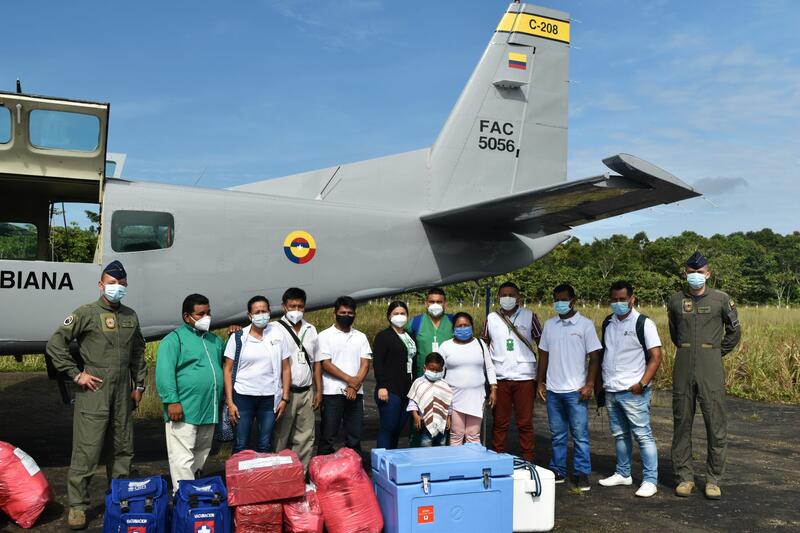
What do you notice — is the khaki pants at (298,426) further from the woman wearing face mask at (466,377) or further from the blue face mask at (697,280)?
the blue face mask at (697,280)

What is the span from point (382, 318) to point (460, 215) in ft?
45.5

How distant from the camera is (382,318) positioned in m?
21.4

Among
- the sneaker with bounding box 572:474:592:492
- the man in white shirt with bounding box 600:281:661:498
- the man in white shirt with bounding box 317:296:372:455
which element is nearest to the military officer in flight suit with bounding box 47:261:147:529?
the man in white shirt with bounding box 317:296:372:455

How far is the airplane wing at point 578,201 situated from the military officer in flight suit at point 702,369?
849 millimetres

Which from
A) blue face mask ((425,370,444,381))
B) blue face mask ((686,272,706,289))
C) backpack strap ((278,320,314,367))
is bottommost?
blue face mask ((425,370,444,381))

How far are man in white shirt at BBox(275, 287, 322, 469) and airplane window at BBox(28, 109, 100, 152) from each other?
9.18 feet

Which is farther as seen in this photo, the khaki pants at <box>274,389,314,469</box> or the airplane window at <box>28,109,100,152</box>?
the airplane window at <box>28,109,100,152</box>

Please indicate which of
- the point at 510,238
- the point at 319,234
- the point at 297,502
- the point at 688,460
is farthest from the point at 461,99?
the point at 297,502

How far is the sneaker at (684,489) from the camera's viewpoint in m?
6.10

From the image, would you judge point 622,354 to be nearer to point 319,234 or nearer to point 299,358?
point 299,358

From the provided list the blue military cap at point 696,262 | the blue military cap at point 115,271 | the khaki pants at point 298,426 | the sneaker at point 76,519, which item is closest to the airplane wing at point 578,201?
the blue military cap at point 696,262

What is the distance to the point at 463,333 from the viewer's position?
6172 millimetres

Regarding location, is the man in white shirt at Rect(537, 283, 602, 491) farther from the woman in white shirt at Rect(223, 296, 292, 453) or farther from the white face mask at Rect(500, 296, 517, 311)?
the woman in white shirt at Rect(223, 296, 292, 453)

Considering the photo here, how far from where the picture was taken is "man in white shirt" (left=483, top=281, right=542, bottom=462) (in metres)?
6.48
